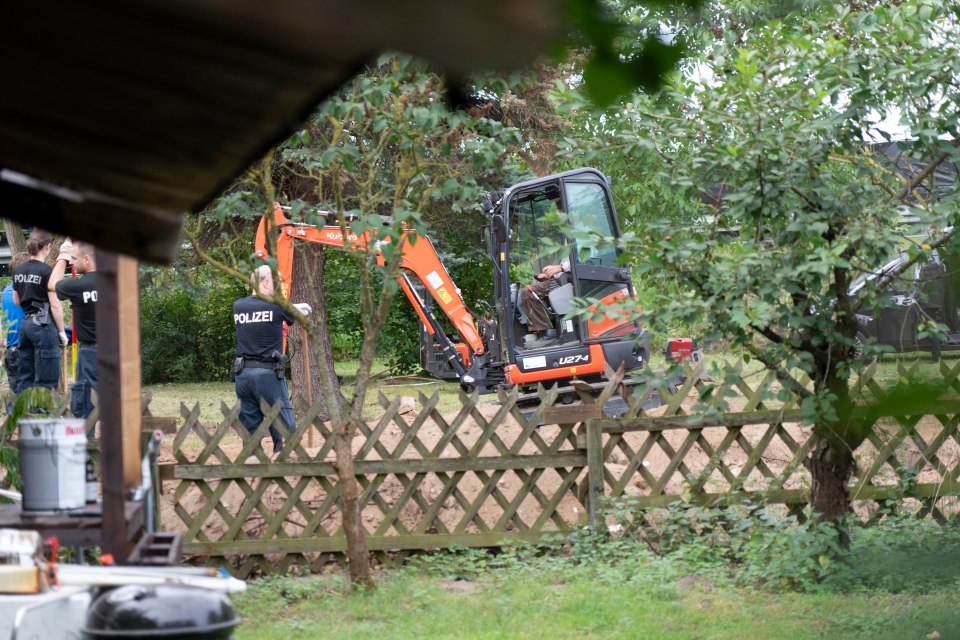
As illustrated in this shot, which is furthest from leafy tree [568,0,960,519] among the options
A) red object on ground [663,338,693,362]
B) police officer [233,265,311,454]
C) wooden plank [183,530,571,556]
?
red object on ground [663,338,693,362]

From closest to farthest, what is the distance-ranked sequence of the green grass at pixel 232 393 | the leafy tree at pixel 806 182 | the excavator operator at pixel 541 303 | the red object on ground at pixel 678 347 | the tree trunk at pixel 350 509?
the leafy tree at pixel 806 182 < the tree trunk at pixel 350 509 < the red object on ground at pixel 678 347 < the excavator operator at pixel 541 303 < the green grass at pixel 232 393

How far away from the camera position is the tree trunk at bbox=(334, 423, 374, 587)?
6191mm

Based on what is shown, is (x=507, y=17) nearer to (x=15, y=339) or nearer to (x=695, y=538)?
(x=695, y=538)

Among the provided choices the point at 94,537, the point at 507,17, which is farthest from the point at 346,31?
the point at 94,537

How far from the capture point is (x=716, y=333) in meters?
5.71

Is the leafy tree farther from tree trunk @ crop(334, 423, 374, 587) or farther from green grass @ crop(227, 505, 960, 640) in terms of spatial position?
tree trunk @ crop(334, 423, 374, 587)

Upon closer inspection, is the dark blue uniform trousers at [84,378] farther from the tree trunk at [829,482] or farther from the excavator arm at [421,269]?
the tree trunk at [829,482]

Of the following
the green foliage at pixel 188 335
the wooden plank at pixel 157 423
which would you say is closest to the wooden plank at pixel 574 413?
the wooden plank at pixel 157 423

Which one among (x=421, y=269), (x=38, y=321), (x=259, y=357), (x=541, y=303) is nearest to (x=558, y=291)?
(x=541, y=303)

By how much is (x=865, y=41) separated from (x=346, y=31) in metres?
5.49

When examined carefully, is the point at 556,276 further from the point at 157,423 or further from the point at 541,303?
the point at 157,423

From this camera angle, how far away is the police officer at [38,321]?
30.5ft

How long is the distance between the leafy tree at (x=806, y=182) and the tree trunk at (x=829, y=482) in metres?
0.08

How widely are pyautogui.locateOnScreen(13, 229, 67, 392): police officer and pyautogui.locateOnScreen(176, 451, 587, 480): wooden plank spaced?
3098 mm
